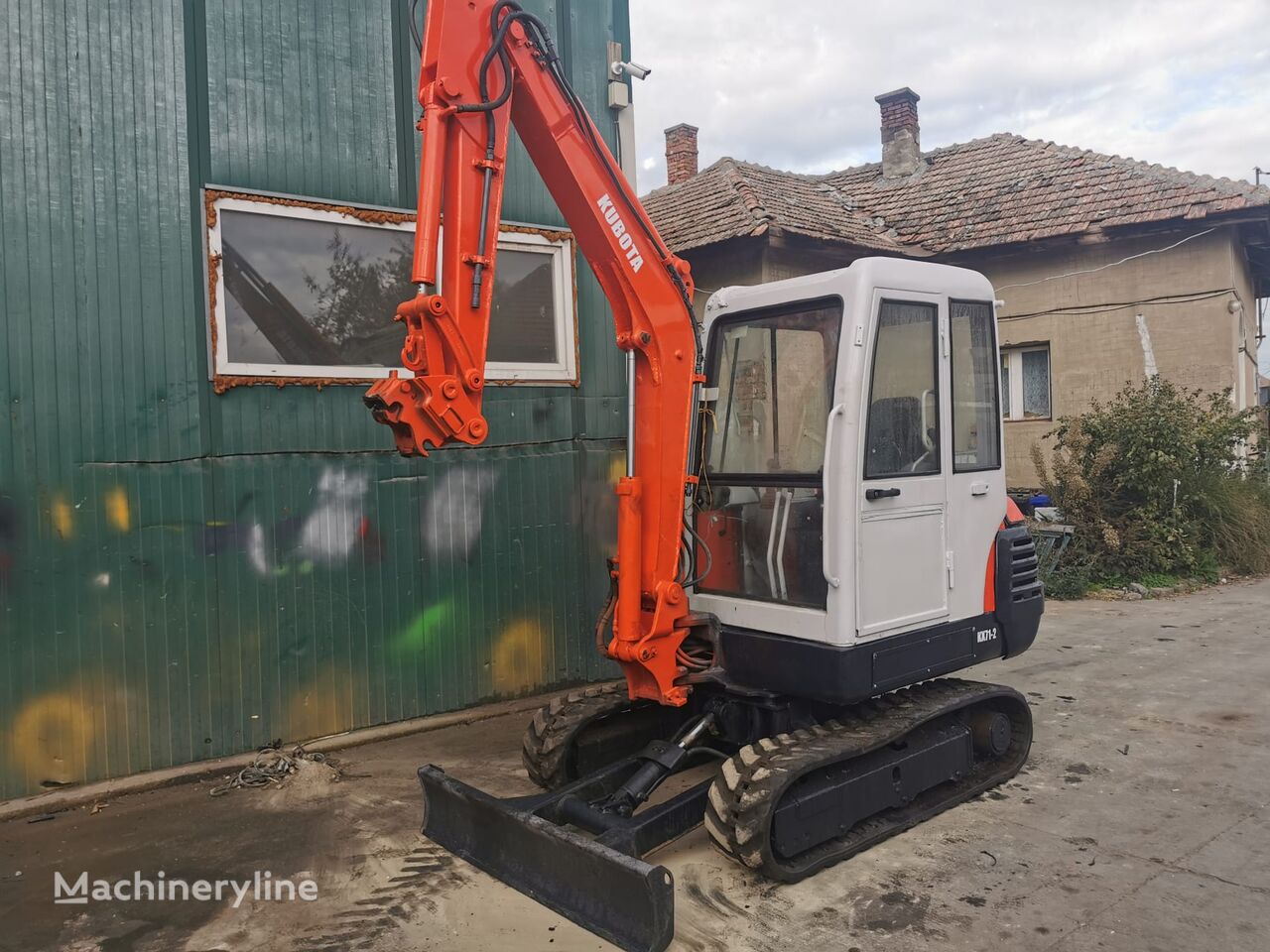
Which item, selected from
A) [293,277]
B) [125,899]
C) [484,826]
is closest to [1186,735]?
[484,826]

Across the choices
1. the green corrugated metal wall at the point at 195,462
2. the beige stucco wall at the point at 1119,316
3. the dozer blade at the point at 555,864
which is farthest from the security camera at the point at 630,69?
the beige stucco wall at the point at 1119,316

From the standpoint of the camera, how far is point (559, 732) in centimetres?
471

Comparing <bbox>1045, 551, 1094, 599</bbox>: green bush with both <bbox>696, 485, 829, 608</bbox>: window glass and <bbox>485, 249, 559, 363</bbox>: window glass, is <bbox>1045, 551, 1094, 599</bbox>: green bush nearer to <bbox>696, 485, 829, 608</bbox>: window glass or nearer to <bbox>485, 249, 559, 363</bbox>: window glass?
<bbox>485, 249, 559, 363</bbox>: window glass

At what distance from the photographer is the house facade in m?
11.8

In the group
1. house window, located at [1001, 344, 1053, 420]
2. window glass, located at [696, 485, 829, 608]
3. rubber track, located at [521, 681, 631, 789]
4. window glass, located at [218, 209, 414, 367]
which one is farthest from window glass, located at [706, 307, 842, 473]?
house window, located at [1001, 344, 1053, 420]

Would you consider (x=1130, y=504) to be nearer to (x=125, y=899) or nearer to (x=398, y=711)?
(x=398, y=711)

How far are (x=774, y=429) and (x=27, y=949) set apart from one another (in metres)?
3.67

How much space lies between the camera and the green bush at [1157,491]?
11086mm

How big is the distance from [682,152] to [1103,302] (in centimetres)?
856

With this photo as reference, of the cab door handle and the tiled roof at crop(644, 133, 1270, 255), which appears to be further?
the tiled roof at crop(644, 133, 1270, 255)

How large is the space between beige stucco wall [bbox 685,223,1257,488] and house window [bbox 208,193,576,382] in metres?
5.27

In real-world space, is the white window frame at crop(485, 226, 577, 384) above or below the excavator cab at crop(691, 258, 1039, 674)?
above

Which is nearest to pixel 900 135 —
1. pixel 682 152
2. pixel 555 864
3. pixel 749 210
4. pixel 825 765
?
pixel 682 152

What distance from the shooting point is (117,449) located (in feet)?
17.2
